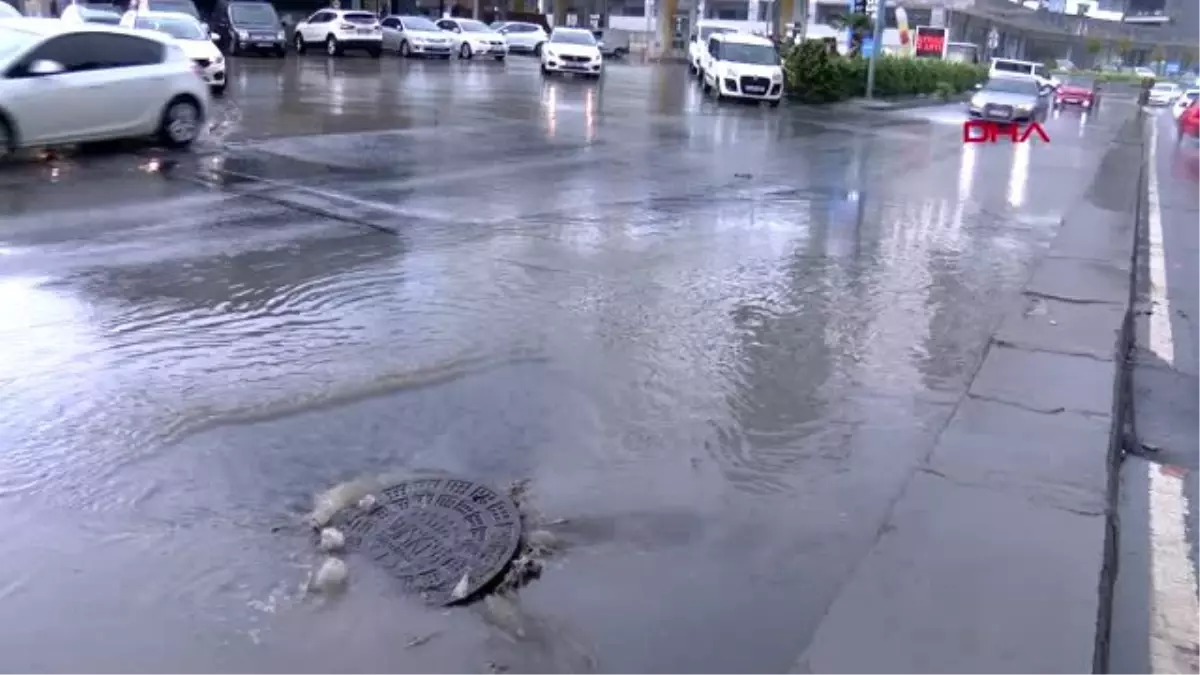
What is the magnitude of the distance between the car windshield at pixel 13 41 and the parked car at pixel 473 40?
32.7 meters

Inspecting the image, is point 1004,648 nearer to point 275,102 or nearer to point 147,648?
point 147,648

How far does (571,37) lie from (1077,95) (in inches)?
887

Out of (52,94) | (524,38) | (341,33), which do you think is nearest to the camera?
(52,94)

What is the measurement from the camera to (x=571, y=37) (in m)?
37.8

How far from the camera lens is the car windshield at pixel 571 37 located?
37.4m

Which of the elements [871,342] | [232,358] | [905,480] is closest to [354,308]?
[232,358]

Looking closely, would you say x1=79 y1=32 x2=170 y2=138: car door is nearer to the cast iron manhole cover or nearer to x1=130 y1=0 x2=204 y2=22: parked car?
the cast iron manhole cover

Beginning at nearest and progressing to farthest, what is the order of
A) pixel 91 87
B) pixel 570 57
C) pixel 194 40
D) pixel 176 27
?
pixel 91 87
pixel 194 40
pixel 176 27
pixel 570 57

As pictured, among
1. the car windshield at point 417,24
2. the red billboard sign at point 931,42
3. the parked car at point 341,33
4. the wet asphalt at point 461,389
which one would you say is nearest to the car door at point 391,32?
the car windshield at point 417,24

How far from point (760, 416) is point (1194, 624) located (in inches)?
93.0

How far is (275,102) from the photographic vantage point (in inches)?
871

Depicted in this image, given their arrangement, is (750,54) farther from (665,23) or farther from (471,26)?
(665,23)

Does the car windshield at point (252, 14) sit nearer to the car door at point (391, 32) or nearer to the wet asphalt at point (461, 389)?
the car door at point (391, 32)

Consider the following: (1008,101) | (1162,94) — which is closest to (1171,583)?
(1008,101)
